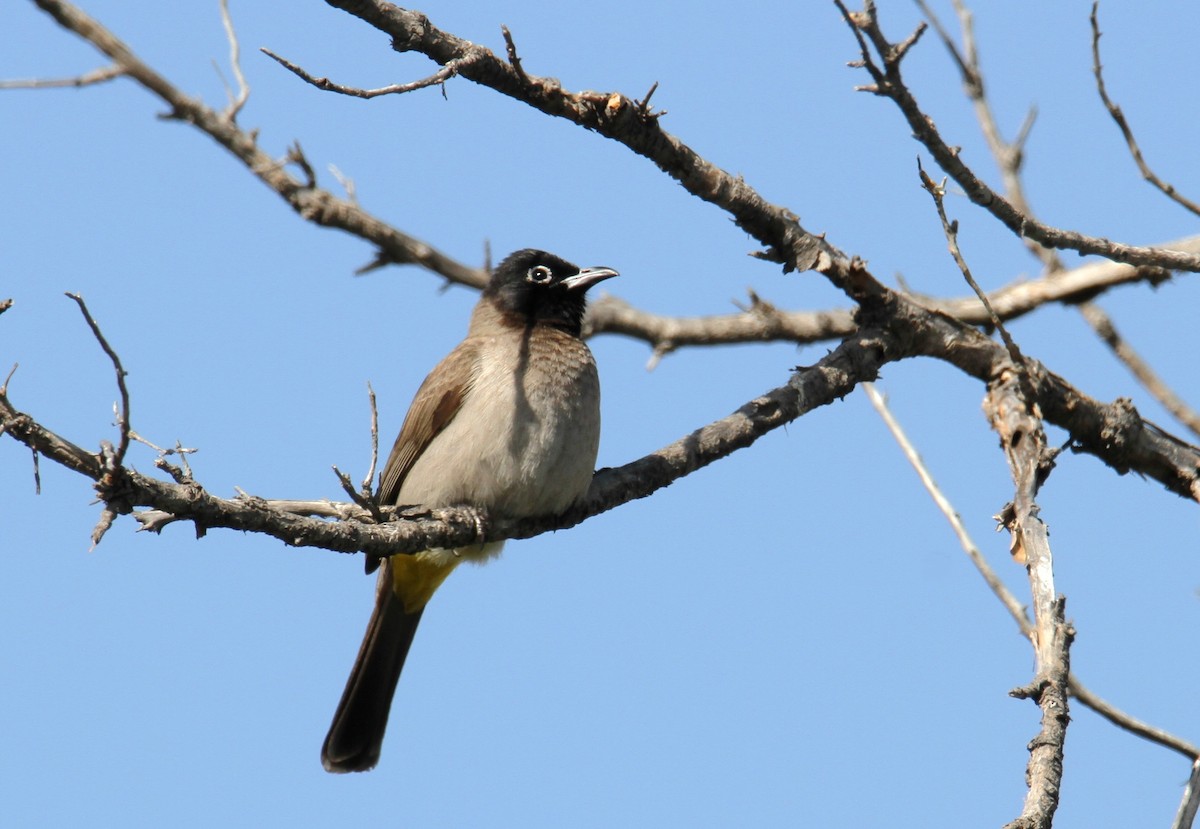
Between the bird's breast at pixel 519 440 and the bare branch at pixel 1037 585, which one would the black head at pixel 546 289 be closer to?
the bird's breast at pixel 519 440

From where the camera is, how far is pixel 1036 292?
8.19 metres

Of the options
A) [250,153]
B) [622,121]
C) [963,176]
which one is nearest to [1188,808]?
[963,176]

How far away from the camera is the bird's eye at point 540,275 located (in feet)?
25.0

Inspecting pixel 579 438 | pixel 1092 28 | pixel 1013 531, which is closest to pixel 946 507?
pixel 1013 531

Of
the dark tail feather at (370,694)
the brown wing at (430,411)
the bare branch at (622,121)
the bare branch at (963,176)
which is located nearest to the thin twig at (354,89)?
the bare branch at (622,121)

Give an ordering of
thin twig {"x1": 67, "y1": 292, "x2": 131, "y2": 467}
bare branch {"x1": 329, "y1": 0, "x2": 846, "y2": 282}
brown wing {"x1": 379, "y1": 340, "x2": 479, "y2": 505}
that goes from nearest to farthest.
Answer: thin twig {"x1": 67, "y1": 292, "x2": 131, "y2": 467}
bare branch {"x1": 329, "y1": 0, "x2": 846, "y2": 282}
brown wing {"x1": 379, "y1": 340, "x2": 479, "y2": 505}

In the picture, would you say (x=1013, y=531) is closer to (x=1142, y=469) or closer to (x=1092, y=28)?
(x=1142, y=469)

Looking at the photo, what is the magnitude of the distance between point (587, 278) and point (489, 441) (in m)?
1.56

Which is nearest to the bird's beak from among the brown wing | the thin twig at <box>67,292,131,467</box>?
the brown wing

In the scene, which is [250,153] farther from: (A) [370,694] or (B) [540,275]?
(A) [370,694]

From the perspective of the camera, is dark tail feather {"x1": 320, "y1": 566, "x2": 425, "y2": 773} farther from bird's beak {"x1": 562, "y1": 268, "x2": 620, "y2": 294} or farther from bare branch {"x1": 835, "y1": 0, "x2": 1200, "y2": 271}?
bare branch {"x1": 835, "y1": 0, "x2": 1200, "y2": 271}

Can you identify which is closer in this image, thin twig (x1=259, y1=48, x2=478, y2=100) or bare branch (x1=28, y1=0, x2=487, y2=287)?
thin twig (x1=259, y1=48, x2=478, y2=100)

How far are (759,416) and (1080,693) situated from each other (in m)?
1.86

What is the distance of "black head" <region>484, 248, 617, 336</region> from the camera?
7477 millimetres
